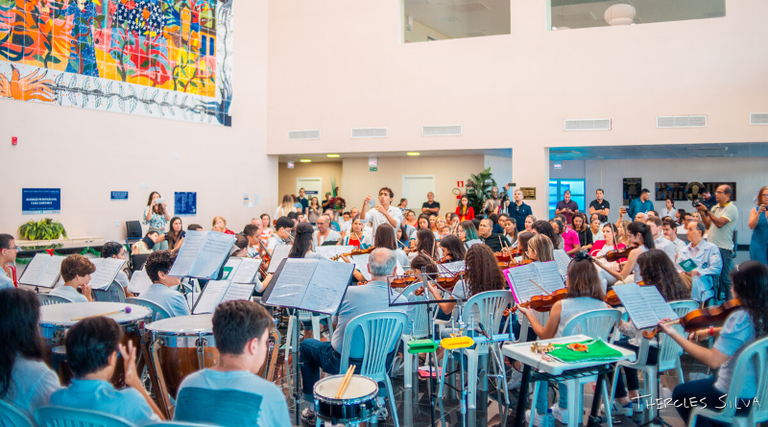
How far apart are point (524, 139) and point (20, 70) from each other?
9.74 metres

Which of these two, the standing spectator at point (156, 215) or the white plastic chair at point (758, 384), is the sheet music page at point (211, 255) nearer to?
the white plastic chair at point (758, 384)

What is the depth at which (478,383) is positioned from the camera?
14.7ft

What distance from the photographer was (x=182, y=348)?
317cm

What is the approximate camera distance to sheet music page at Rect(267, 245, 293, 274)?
18.4 ft

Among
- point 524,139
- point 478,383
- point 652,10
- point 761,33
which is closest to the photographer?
point 478,383

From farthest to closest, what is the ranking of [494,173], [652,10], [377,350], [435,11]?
[494,173] → [435,11] → [652,10] → [377,350]

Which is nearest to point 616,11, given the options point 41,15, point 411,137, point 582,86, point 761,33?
point 582,86

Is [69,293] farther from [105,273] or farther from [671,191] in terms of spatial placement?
[671,191]

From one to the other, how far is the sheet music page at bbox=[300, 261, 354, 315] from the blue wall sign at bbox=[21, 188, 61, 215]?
338 inches

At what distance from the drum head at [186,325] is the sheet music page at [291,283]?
15.8 inches

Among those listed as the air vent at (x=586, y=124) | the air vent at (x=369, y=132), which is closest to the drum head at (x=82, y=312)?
the air vent at (x=369, y=132)

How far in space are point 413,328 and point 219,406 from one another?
2782 mm

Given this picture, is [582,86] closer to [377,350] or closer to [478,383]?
[478,383]

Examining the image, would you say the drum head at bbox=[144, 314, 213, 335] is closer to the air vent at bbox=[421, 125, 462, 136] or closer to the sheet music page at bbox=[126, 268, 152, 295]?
the sheet music page at bbox=[126, 268, 152, 295]
